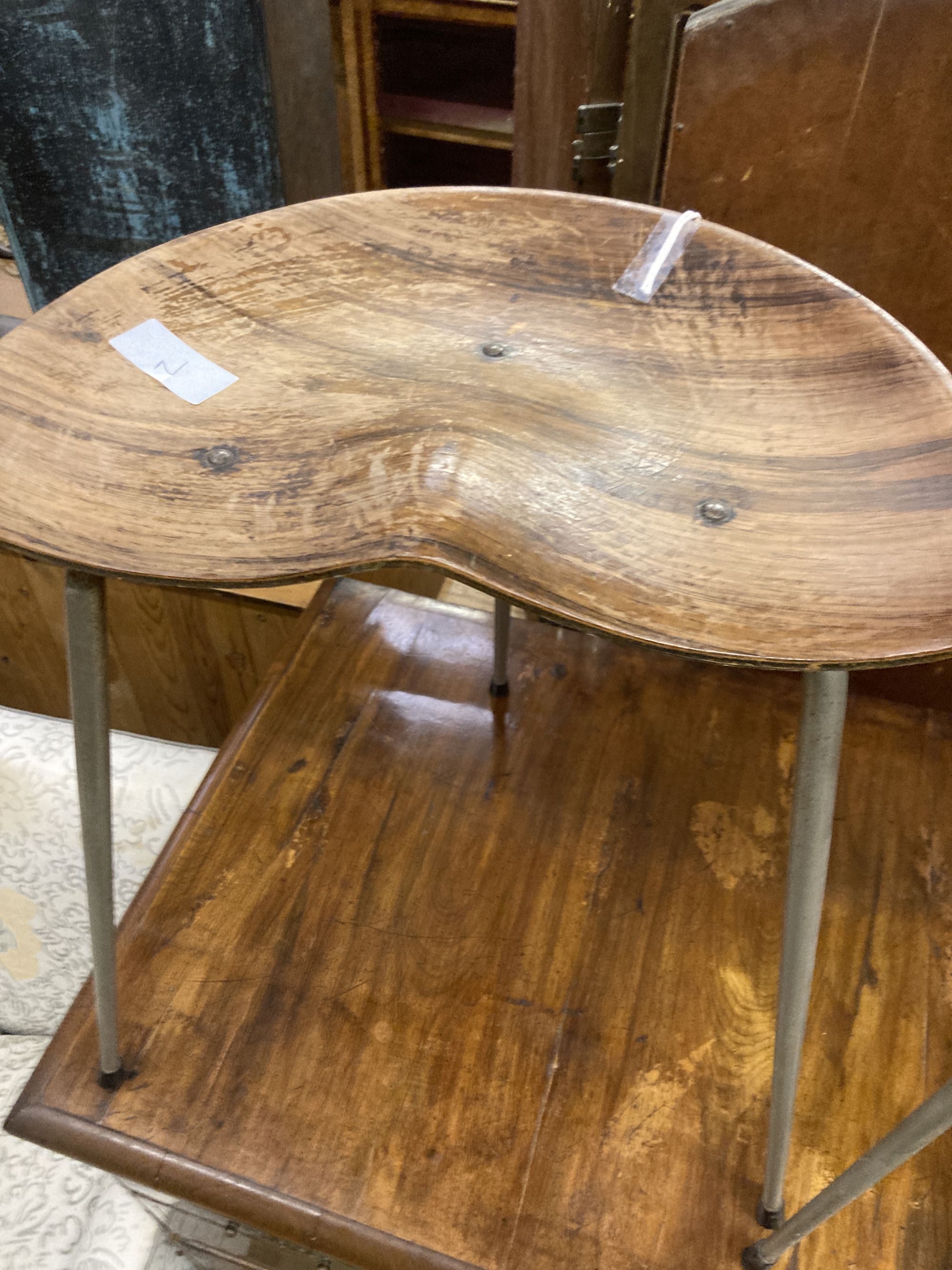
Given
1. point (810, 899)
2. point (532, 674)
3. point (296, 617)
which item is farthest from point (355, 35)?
point (810, 899)

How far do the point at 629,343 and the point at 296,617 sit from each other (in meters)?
0.78

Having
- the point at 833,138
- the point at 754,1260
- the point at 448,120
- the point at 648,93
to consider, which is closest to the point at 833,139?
the point at 833,138

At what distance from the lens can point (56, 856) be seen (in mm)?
1148

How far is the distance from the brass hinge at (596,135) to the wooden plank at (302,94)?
1.27 ft

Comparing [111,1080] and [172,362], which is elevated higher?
[172,362]

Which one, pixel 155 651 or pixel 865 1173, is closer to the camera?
pixel 865 1173

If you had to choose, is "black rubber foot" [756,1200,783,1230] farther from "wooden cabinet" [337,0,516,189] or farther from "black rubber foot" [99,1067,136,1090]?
"wooden cabinet" [337,0,516,189]

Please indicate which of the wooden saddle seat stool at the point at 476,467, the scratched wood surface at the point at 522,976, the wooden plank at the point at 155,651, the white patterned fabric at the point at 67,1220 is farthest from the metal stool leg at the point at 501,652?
the white patterned fabric at the point at 67,1220

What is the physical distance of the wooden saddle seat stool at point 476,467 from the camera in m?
0.42

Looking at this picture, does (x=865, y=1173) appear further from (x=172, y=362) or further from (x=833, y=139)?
(x=833, y=139)

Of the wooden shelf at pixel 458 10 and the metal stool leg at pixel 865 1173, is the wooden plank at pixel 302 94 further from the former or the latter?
the metal stool leg at pixel 865 1173

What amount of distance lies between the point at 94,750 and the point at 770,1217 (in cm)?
50

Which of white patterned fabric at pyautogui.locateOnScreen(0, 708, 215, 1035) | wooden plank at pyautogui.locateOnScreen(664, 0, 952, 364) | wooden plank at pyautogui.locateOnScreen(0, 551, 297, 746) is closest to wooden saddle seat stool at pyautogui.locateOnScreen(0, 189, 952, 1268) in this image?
wooden plank at pyautogui.locateOnScreen(664, 0, 952, 364)

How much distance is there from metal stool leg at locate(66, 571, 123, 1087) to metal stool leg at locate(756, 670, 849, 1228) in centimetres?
35
